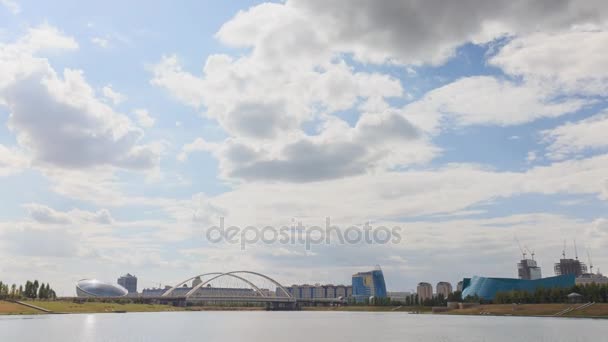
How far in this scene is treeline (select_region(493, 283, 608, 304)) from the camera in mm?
149962

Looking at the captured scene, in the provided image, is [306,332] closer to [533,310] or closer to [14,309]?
[533,310]

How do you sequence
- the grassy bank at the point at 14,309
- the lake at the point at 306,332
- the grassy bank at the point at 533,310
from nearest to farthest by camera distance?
the lake at the point at 306,332 → the grassy bank at the point at 533,310 → the grassy bank at the point at 14,309

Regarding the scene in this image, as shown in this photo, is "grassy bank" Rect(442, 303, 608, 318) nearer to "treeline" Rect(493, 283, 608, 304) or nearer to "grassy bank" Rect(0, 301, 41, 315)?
"treeline" Rect(493, 283, 608, 304)

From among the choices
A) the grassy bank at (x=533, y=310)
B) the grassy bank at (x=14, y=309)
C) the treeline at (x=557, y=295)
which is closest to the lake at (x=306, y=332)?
the grassy bank at (x=533, y=310)

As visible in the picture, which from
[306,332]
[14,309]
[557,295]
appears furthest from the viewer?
[557,295]

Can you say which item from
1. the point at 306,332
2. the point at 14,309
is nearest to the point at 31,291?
the point at 14,309

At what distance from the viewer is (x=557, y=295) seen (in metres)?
161

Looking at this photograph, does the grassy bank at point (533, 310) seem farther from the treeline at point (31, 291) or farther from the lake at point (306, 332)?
the treeline at point (31, 291)

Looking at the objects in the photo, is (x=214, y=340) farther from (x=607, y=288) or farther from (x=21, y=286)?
(x=21, y=286)

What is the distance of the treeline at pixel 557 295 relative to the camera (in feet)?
492

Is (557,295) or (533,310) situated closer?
(533,310)

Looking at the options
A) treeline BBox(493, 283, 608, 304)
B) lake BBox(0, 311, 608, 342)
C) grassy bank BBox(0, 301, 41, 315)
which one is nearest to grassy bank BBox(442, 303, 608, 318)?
treeline BBox(493, 283, 608, 304)

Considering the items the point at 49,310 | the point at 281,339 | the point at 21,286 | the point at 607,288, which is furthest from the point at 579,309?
the point at 21,286

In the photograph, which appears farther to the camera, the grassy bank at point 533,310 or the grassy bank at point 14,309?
the grassy bank at point 14,309
